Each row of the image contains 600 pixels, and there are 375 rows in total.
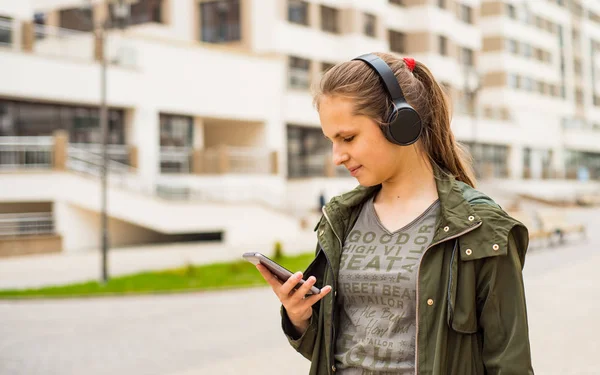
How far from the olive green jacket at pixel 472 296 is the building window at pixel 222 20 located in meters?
39.9

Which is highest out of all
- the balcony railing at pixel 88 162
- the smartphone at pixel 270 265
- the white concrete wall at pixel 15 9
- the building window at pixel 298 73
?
the white concrete wall at pixel 15 9

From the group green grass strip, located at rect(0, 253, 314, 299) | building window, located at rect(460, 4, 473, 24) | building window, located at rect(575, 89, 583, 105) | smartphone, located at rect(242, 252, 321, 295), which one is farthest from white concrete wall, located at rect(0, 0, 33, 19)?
building window, located at rect(575, 89, 583, 105)

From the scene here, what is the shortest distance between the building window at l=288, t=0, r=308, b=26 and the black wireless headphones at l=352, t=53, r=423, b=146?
40.9 m

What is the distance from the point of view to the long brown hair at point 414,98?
9.03 feet

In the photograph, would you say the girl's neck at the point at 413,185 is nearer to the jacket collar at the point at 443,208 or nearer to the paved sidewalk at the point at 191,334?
the jacket collar at the point at 443,208

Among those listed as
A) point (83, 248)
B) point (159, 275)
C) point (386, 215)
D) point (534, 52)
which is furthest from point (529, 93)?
point (386, 215)

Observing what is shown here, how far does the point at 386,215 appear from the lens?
9.50 feet

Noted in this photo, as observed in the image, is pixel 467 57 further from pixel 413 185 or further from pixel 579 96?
pixel 413 185

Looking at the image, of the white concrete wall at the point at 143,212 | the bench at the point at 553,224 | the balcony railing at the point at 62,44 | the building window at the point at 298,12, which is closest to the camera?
the bench at the point at 553,224

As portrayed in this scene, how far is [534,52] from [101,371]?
2647 inches

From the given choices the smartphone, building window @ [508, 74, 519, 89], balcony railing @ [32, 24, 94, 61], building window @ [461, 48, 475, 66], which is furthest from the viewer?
building window @ [508, 74, 519, 89]

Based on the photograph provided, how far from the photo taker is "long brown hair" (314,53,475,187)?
2.75 meters

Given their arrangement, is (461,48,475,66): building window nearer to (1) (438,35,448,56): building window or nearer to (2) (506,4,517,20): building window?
(1) (438,35,448,56): building window

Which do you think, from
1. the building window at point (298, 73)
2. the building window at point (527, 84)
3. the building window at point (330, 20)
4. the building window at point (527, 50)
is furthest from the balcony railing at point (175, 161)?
the building window at point (527, 50)
